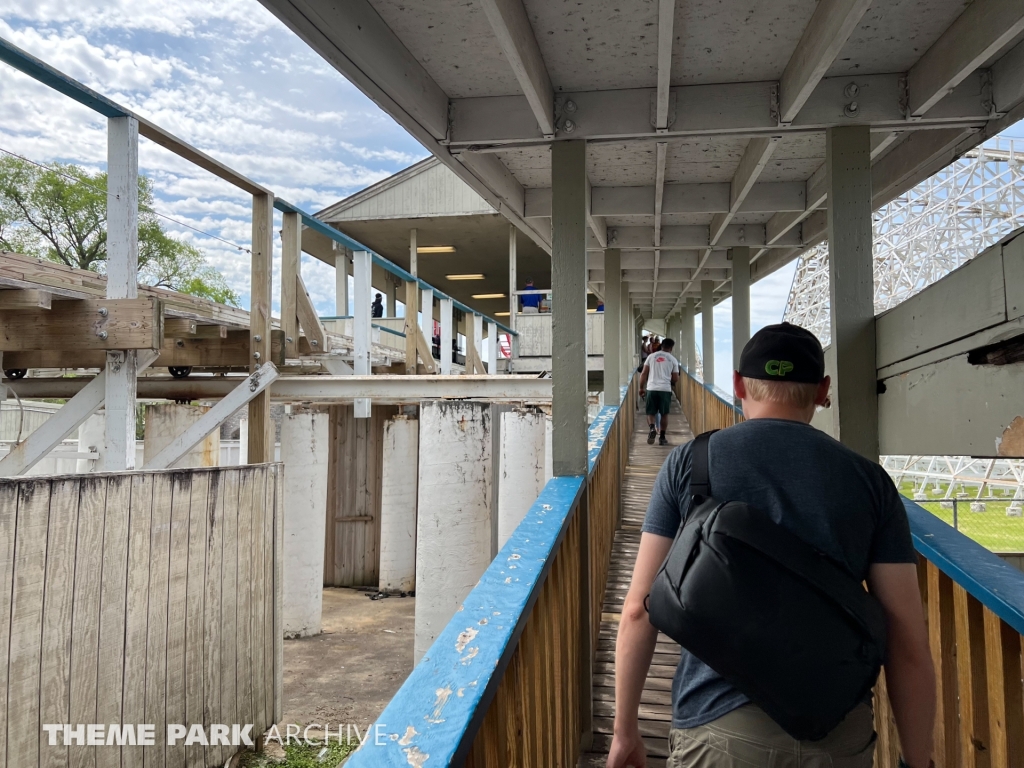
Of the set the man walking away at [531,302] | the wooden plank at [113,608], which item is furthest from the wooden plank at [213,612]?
the man walking away at [531,302]

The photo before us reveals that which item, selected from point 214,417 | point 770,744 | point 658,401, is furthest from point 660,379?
point 770,744

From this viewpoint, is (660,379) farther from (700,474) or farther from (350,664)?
(700,474)

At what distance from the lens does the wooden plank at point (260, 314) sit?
6.66m

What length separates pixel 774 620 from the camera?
132 centimetres

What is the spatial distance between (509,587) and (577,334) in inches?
93.8

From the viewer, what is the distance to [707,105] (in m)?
3.84

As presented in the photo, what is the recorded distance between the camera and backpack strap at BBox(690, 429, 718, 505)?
5.08 feet

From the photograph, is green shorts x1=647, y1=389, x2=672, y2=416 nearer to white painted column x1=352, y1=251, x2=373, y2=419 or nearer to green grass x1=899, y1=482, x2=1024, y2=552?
white painted column x1=352, y1=251, x2=373, y2=419

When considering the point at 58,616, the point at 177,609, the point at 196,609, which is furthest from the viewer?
the point at 196,609

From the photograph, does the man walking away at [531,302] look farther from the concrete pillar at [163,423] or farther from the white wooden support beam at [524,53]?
the white wooden support beam at [524,53]

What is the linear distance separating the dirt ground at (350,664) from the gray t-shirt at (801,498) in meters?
6.91

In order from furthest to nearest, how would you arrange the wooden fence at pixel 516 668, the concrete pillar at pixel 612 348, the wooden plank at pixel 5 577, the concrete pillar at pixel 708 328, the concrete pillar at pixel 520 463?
the concrete pillar at pixel 708 328, the concrete pillar at pixel 520 463, the concrete pillar at pixel 612 348, the wooden plank at pixel 5 577, the wooden fence at pixel 516 668

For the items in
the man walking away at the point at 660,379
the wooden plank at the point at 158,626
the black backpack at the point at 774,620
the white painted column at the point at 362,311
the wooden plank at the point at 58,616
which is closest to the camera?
the black backpack at the point at 774,620

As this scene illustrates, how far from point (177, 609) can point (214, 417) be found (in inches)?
74.8
